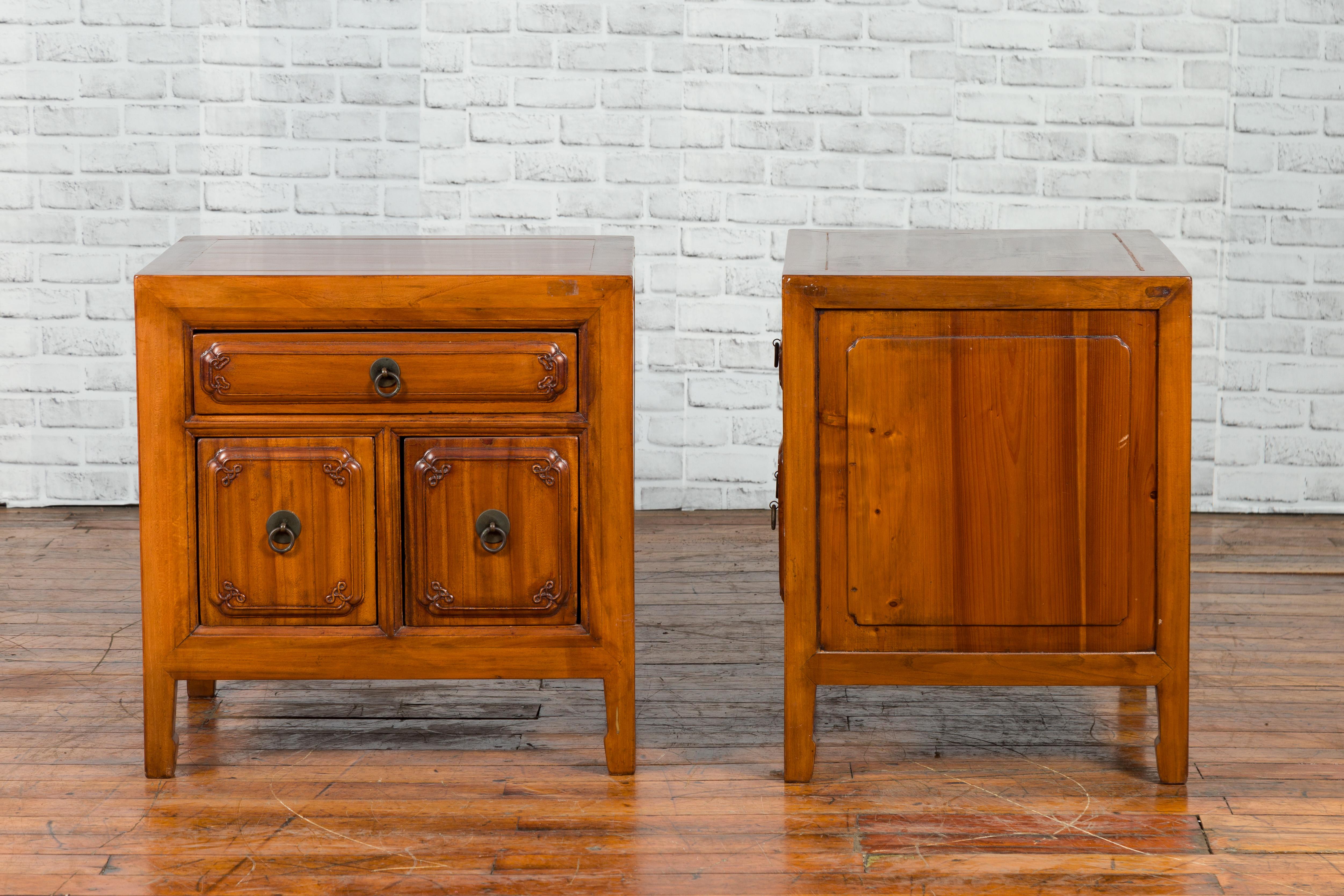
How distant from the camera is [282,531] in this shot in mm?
1836

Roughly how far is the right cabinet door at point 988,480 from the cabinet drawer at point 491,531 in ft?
1.02

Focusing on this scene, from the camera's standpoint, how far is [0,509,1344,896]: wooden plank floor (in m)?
1.64

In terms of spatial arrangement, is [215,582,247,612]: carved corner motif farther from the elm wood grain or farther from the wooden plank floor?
the elm wood grain

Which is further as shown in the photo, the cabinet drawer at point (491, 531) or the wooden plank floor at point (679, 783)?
the cabinet drawer at point (491, 531)

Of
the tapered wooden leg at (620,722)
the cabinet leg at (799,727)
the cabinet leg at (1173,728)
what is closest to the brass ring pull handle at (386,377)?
the tapered wooden leg at (620,722)

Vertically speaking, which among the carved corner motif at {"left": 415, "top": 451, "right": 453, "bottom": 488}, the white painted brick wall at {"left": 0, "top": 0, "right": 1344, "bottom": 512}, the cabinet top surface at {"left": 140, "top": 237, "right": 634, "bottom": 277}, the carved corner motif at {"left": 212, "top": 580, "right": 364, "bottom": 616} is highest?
the white painted brick wall at {"left": 0, "top": 0, "right": 1344, "bottom": 512}

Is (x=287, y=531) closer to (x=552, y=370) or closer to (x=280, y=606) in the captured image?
(x=280, y=606)

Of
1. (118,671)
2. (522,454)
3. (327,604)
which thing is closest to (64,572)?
(118,671)

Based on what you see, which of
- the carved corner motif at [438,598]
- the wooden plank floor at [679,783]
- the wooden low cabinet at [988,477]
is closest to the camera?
the wooden plank floor at [679,783]

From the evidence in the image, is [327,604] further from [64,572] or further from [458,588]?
[64,572]

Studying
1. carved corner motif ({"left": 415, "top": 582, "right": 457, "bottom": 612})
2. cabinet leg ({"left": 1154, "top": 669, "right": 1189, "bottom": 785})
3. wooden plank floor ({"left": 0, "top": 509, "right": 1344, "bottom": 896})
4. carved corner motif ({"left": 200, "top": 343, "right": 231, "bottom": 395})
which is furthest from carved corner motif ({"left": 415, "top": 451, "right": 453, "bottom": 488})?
cabinet leg ({"left": 1154, "top": 669, "right": 1189, "bottom": 785})

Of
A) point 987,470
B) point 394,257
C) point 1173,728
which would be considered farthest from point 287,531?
point 1173,728

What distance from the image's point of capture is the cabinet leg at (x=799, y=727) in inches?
72.6

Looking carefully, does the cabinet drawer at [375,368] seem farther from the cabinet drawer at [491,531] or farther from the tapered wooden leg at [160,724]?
the tapered wooden leg at [160,724]
